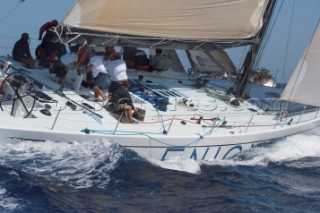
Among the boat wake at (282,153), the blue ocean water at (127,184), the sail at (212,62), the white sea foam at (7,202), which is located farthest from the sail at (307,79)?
the white sea foam at (7,202)

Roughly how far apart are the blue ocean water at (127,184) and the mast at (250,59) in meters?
3.39

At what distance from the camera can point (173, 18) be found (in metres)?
11.0

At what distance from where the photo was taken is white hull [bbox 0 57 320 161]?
8.41 m

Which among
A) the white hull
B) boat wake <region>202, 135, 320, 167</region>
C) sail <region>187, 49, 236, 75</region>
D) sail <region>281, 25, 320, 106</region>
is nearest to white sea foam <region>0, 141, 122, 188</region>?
the white hull

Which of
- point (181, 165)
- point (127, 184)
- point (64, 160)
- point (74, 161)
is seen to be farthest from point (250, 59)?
point (64, 160)

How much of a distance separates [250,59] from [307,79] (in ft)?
5.37

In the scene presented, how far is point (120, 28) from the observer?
33.8 ft

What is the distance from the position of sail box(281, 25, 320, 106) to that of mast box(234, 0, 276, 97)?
1.22 metres

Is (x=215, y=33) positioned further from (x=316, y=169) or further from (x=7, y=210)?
(x=7, y=210)

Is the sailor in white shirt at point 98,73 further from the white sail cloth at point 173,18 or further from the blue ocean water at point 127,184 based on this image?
the blue ocean water at point 127,184

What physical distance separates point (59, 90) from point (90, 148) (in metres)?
2.37

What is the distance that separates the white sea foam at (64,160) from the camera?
7723mm

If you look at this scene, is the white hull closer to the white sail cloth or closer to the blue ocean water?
the blue ocean water

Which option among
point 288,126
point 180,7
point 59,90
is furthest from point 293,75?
point 59,90
